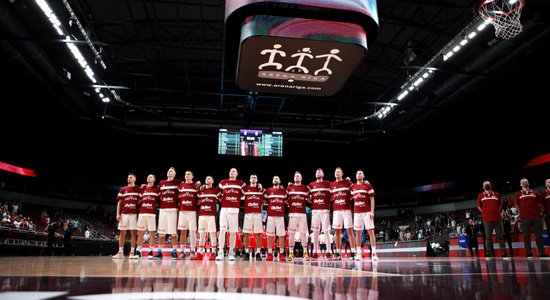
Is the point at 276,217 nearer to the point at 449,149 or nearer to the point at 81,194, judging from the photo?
the point at 449,149

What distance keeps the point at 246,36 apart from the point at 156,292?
5672 millimetres

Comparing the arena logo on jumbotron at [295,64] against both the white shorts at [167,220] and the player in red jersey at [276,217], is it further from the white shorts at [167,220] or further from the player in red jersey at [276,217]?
the white shorts at [167,220]

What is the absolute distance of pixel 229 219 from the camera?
372 inches

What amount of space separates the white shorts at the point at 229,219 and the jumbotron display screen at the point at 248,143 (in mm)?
12180

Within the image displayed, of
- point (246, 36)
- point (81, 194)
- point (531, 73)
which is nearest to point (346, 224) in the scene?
point (246, 36)

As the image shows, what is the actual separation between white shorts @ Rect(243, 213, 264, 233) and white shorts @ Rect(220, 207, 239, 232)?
50 centimetres

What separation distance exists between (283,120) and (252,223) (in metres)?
18.2

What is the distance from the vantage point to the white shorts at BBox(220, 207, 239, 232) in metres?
9.43

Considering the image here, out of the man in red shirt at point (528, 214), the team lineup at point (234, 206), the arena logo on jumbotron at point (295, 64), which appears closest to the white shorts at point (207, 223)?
the team lineup at point (234, 206)

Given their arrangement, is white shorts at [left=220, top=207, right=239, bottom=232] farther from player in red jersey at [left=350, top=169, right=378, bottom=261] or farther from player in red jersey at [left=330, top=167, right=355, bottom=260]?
player in red jersey at [left=350, top=169, right=378, bottom=261]

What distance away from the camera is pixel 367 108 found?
85.1 ft

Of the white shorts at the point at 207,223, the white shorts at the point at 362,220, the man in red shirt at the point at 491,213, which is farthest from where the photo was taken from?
the man in red shirt at the point at 491,213

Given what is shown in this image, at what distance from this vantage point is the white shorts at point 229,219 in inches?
371

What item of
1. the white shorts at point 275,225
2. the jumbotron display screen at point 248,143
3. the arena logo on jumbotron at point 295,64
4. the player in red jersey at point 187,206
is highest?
the jumbotron display screen at point 248,143
